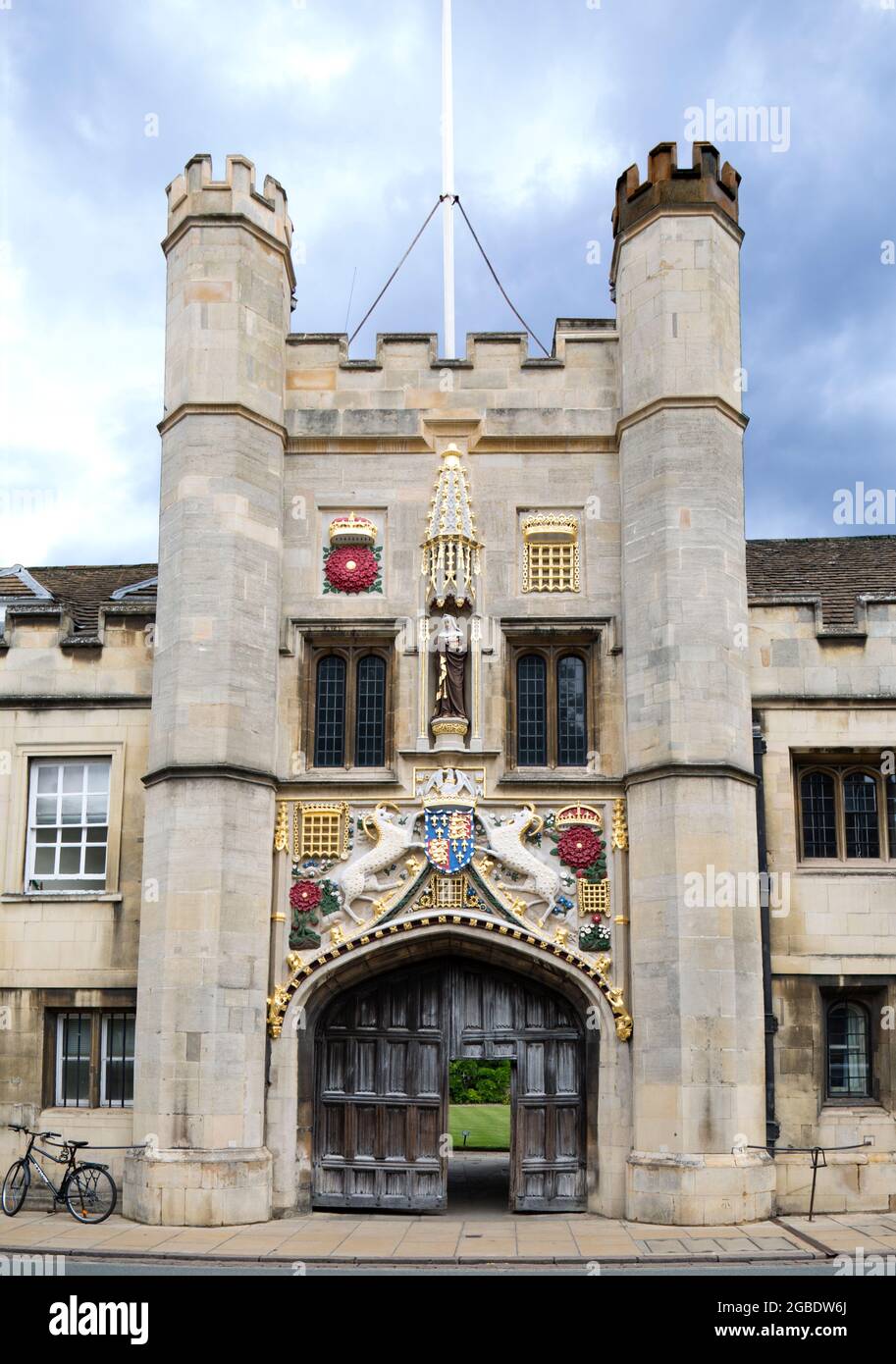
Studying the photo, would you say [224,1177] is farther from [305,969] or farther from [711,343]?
[711,343]

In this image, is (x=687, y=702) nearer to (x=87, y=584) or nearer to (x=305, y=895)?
(x=305, y=895)

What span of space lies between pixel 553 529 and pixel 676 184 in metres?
4.90

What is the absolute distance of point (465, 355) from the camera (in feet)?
66.4

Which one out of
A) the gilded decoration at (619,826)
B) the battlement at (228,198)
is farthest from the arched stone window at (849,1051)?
the battlement at (228,198)

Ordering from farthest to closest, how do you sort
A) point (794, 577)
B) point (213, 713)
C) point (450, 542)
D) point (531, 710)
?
point (794, 577) < point (531, 710) < point (450, 542) < point (213, 713)

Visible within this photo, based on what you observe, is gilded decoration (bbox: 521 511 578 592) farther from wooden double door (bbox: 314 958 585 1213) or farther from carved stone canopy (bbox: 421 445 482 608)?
wooden double door (bbox: 314 958 585 1213)

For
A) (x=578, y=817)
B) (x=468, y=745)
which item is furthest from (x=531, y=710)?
(x=578, y=817)

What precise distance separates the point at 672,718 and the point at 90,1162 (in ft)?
29.6

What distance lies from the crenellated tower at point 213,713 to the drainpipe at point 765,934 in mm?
6212

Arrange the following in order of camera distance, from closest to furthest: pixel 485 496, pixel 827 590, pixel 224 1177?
pixel 224 1177, pixel 485 496, pixel 827 590

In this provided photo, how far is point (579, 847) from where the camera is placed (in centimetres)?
1847

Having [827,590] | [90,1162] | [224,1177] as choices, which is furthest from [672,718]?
[90,1162]

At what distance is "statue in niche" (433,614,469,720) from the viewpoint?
741 inches

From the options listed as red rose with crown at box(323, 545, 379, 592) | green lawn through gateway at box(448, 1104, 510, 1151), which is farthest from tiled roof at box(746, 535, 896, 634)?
green lawn through gateway at box(448, 1104, 510, 1151)
